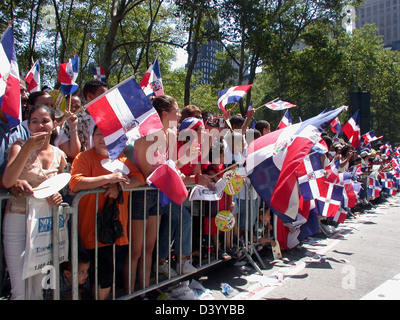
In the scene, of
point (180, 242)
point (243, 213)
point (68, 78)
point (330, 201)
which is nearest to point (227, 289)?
point (180, 242)

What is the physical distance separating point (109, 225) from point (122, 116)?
1.01m

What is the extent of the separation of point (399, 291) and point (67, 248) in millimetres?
3798

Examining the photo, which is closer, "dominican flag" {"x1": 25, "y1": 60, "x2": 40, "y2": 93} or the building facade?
"dominican flag" {"x1": 25, "y1": 60, "x2": 40, "y2": 93}

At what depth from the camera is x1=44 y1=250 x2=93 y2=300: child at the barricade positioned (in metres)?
3.04

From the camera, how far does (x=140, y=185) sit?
11.5 feet

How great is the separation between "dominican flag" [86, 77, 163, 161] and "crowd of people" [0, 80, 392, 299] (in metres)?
0.24

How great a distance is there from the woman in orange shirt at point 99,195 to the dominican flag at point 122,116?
0.28 meters

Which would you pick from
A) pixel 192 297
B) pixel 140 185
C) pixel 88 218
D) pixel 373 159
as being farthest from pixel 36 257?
pixel 373 159

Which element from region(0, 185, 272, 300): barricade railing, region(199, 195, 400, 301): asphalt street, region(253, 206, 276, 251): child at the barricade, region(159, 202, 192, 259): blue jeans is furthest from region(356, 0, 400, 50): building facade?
region(159, 202, 192, 259): blue jeans

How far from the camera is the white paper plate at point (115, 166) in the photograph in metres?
3.18

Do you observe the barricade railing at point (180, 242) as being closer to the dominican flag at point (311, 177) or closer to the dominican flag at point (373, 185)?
the dominican flag at point (311, 177)

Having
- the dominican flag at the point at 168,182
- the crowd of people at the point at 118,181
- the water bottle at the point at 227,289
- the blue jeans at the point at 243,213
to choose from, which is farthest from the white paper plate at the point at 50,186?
the blue jeans at the point at 243,213

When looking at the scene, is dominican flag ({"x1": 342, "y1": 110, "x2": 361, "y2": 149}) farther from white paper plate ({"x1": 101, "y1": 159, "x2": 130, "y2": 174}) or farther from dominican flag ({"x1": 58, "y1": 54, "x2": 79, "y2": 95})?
white paper plate ({"x1": 101, "y1": 159, "x2": 130, "y2": 174})
